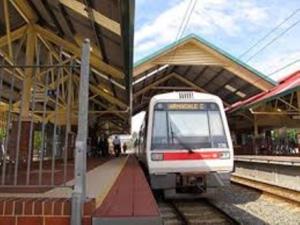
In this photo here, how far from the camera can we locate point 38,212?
3.85 metres

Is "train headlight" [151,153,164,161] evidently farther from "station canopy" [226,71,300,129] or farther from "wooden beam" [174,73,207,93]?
"wooden beam" [174,73,207,93]

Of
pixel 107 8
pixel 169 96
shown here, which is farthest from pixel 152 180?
pixel 107 8

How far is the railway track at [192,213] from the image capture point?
9.72 meters

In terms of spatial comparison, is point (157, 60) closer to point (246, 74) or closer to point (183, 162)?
point (246, 74)

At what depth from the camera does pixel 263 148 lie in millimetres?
31156

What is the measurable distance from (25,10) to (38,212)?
893 centimetres

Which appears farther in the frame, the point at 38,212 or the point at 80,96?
the point at 80,96

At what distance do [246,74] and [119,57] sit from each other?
14251 mm

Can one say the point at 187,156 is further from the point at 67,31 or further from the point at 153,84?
the point at 153,84

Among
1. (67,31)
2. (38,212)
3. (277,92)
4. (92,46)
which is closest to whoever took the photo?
(38,212)

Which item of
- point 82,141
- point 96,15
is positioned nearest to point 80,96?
point 82,141

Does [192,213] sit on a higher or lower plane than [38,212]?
lower

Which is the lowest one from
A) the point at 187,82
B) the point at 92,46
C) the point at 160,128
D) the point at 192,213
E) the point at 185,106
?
the point at 192,213

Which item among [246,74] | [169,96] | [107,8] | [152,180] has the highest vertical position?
[246,74]
